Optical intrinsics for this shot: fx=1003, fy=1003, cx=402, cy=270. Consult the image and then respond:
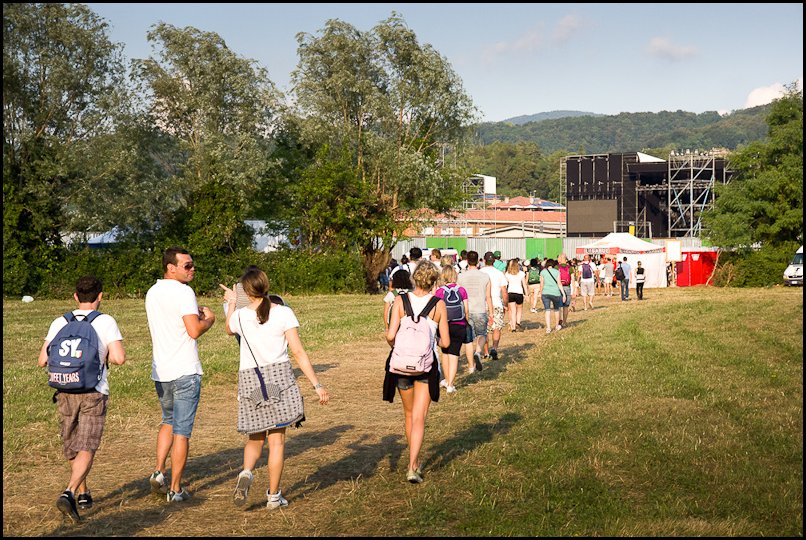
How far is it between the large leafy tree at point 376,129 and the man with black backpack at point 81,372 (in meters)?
36.1

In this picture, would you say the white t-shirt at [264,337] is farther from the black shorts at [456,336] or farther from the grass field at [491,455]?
the black shorts at [456,336]

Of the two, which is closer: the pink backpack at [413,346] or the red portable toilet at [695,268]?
the pink backpack at [413,346]

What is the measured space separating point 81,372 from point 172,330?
0.79 m

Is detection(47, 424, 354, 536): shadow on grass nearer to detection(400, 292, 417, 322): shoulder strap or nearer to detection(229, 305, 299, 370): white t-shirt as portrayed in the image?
detection(229, 305, 299, 370): white t-shirt

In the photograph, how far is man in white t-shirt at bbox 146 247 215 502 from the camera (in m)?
7.61

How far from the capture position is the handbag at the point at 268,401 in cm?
730

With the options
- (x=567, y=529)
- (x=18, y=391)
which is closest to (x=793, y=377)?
(x=567, y=529)

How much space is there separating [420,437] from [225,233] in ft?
111

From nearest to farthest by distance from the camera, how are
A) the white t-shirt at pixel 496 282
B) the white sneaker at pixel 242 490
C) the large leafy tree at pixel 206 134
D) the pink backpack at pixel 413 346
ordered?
the white sneaker at pixel 242 490 → the pink backpack at pixel 413 346 → the white t-shirt at pixel 496 282 → the large leafy tree at pixel 206 134

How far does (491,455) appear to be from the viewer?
923cm

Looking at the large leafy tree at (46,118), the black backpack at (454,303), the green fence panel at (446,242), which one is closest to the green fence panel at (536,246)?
the green fence panel at (446,242)

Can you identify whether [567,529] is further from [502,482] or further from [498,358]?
[498,358]

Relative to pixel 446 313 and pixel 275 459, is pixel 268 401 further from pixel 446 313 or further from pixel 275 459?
pixel 446 313

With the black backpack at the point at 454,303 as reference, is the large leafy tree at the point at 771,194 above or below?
above
